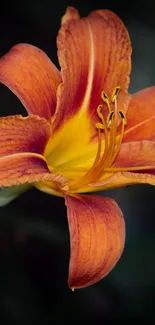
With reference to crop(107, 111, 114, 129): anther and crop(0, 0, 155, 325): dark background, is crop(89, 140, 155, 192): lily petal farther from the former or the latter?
crop(0, 0, 155, 325): dark background

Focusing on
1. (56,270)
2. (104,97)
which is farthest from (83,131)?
(56,270)

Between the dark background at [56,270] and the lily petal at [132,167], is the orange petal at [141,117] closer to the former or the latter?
the lily petal at [132,167]

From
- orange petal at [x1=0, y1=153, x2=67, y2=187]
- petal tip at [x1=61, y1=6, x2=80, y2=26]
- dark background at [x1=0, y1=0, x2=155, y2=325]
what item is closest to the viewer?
orange petal at [x1=0, y1=153, x2=67, y2=187]

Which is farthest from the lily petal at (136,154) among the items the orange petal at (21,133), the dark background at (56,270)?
the dark background at (56,270)

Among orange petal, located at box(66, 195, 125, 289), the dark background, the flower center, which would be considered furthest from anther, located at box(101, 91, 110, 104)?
the dark background

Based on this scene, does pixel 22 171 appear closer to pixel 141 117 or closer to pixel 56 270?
pixel 141 117

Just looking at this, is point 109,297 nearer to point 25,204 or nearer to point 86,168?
point 25,204

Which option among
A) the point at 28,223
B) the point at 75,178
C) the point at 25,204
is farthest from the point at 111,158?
the point at 25,204
